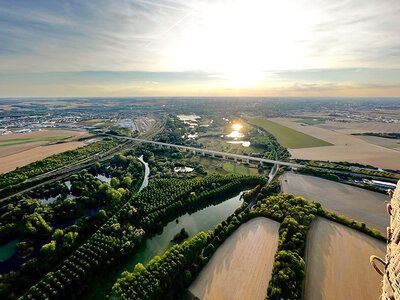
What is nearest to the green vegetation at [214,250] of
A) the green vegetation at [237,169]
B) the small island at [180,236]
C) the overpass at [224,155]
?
the small island at [180,236]

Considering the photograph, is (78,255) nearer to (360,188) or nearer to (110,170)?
(110,170)

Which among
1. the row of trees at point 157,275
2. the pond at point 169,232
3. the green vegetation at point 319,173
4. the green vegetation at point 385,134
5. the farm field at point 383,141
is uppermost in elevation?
the green vegetation at point 385,134

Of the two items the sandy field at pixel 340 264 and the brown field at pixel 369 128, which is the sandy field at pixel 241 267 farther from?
the brown field at pixel 369 128

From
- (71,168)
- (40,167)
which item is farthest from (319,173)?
(40,167)

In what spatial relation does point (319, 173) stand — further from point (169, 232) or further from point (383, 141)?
point (383, 141)

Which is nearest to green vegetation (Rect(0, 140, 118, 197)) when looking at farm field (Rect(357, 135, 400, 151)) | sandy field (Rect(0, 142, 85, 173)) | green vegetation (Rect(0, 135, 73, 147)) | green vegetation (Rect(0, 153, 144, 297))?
green vegetation (Rect(0, 153, 144, 297))

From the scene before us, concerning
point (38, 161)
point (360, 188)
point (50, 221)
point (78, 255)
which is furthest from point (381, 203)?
point (38, 161)
